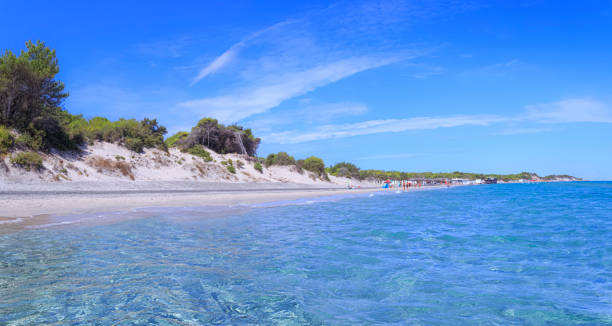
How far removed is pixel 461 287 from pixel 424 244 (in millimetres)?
4235

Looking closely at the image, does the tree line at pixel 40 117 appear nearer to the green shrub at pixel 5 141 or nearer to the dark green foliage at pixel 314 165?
the green shrub at pixel 5 141

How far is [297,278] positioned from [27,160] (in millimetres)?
27305

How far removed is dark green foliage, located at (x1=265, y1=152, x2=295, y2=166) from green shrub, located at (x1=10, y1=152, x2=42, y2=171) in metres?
39.9

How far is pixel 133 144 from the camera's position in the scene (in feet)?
127

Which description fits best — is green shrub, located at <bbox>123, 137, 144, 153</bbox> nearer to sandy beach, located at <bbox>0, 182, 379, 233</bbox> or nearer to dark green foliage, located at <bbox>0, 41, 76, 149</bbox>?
dark green foliage, located at <bbox>0, 41, 76, 149</bbox>

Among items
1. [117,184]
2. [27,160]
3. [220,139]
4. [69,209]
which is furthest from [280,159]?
[69,209]

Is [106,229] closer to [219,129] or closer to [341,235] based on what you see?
[341,235]

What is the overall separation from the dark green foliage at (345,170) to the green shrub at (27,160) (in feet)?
219

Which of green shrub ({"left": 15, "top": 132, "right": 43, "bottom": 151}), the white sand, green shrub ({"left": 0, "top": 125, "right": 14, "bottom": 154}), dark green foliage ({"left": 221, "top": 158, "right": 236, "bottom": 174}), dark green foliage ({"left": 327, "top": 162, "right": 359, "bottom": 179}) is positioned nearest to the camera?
the white sand

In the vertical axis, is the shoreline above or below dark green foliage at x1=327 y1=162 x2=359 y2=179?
below

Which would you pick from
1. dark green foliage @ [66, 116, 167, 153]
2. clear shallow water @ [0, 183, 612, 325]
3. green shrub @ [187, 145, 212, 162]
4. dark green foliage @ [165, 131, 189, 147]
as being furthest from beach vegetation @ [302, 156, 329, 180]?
clear shallow water @ [0, 183, 612, 325]

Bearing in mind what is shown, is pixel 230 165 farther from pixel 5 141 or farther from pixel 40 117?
pixel 5 141

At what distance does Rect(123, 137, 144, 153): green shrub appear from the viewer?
38.6m

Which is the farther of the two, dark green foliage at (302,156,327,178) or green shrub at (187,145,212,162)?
dark green foliage at (302,156,327,178)
